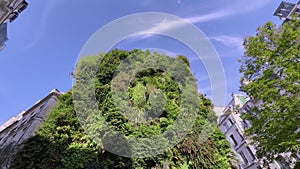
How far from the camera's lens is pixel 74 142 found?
36.2 ft

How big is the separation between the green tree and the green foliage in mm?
2174

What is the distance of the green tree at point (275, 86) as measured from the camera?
10.4 metres

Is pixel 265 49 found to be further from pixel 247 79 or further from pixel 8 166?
pixel 8 166

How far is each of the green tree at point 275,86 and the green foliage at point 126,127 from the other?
2.17 metres

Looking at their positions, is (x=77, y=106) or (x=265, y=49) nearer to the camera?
(x=77, y=106)

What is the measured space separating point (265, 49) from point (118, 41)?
8.38 meters

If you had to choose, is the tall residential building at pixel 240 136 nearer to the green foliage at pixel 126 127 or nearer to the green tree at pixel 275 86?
the green tree at pixel 275 86

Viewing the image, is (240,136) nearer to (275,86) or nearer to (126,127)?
(275,86)

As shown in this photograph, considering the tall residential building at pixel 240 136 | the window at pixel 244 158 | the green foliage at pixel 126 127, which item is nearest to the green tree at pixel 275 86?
the green foliage at pixel 126 127

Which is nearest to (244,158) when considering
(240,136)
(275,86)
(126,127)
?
(240,136)

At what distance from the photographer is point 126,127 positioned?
10.9 metres

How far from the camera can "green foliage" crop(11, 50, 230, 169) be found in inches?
410

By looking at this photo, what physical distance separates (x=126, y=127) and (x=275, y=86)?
25.4 ft

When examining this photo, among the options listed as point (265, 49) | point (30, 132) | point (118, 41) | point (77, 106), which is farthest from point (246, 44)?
point (30, 132)
